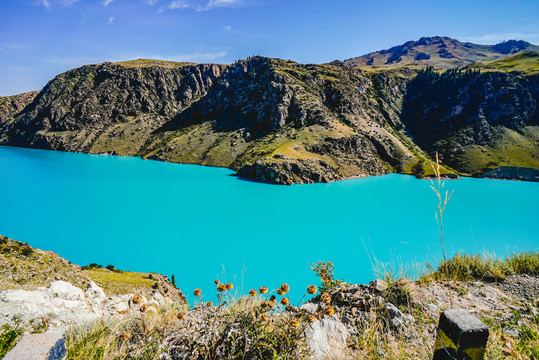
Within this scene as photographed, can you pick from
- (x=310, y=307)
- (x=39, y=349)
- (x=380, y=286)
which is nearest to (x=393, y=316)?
(x=380, y=286)

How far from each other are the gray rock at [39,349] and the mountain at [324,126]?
93.9 m

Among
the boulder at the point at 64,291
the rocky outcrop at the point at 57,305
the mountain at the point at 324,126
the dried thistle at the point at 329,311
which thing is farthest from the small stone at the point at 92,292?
the mountain at the point at 324,126

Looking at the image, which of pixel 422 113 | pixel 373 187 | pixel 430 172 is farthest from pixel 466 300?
pixel 422 113

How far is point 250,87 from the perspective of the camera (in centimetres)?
17200

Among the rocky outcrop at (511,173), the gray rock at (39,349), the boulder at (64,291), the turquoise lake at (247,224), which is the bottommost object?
the turquoise lake at (247,224)

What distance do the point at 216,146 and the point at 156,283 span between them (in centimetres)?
12466

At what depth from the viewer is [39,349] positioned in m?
2.45

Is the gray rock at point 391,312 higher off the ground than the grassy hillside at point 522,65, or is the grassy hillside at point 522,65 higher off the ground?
the grassy hillside at point 522,65

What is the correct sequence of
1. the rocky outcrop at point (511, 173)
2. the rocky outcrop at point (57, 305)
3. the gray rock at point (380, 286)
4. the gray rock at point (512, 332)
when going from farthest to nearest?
the rocky outcrop at point (511, 173), the rocky outcrop at point (57, 305), the gray rock at point (380, 286), the gray rock at point (512, 332)

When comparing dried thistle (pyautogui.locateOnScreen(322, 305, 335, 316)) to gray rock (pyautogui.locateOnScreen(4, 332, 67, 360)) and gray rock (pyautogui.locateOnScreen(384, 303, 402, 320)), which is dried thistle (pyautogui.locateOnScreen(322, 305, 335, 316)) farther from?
gray rock (pyautogui.locateOnScreen(384, 303, 402, 320))

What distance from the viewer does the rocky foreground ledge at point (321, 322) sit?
2.96 meters

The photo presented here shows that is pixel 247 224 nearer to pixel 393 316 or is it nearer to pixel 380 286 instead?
pixel 380 286

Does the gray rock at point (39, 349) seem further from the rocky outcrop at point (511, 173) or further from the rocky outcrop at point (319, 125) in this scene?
the rocky outcrop at point (511, 173)

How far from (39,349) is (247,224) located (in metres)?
49.4
